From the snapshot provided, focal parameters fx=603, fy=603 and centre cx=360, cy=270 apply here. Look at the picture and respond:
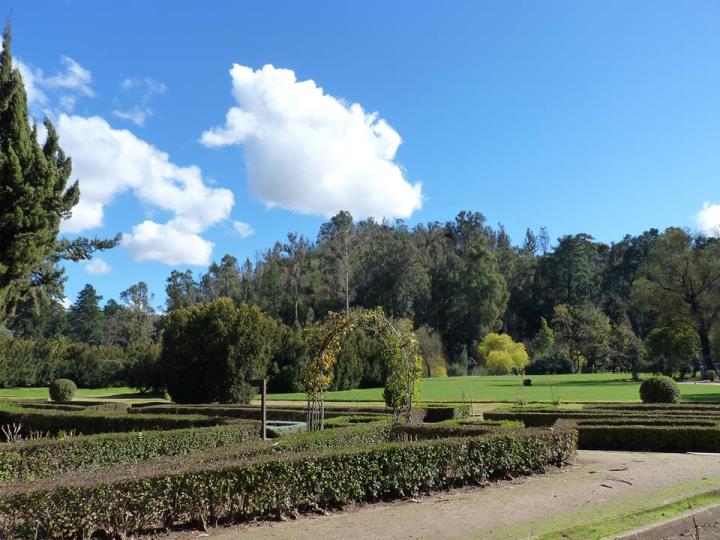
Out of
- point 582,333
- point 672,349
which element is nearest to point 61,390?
point 672,349

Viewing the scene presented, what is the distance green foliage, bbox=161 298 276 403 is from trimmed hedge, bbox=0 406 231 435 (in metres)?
12.9

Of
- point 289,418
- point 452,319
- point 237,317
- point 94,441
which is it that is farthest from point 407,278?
point 94,441

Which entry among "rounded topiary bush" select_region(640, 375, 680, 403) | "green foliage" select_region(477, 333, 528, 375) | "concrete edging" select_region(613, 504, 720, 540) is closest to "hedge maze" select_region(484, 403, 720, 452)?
"concrete edging" select_region(613, 504, 720, 540)

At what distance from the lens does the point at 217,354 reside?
30.8 m

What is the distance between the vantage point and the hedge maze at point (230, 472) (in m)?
5.98

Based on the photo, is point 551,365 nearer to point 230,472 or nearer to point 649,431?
point 649,431

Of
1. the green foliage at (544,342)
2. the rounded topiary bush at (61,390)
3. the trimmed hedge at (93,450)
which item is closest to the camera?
the trimmed hedge at (93,450)

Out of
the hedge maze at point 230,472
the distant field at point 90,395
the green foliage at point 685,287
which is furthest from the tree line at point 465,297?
the hedge maze at point 230,472

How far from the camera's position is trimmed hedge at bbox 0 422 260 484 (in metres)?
9.85

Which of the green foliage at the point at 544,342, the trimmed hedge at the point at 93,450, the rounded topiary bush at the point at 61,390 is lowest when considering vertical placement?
the trimmed hedge at the point at 93,450

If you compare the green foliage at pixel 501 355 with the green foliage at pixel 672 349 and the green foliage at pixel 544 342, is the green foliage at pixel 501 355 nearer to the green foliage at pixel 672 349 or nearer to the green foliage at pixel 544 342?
the green foliage at pixel 544 342

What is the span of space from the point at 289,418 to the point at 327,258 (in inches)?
2430

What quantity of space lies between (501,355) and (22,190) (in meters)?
51.5

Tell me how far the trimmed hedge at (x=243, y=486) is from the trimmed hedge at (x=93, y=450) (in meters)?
3.79
